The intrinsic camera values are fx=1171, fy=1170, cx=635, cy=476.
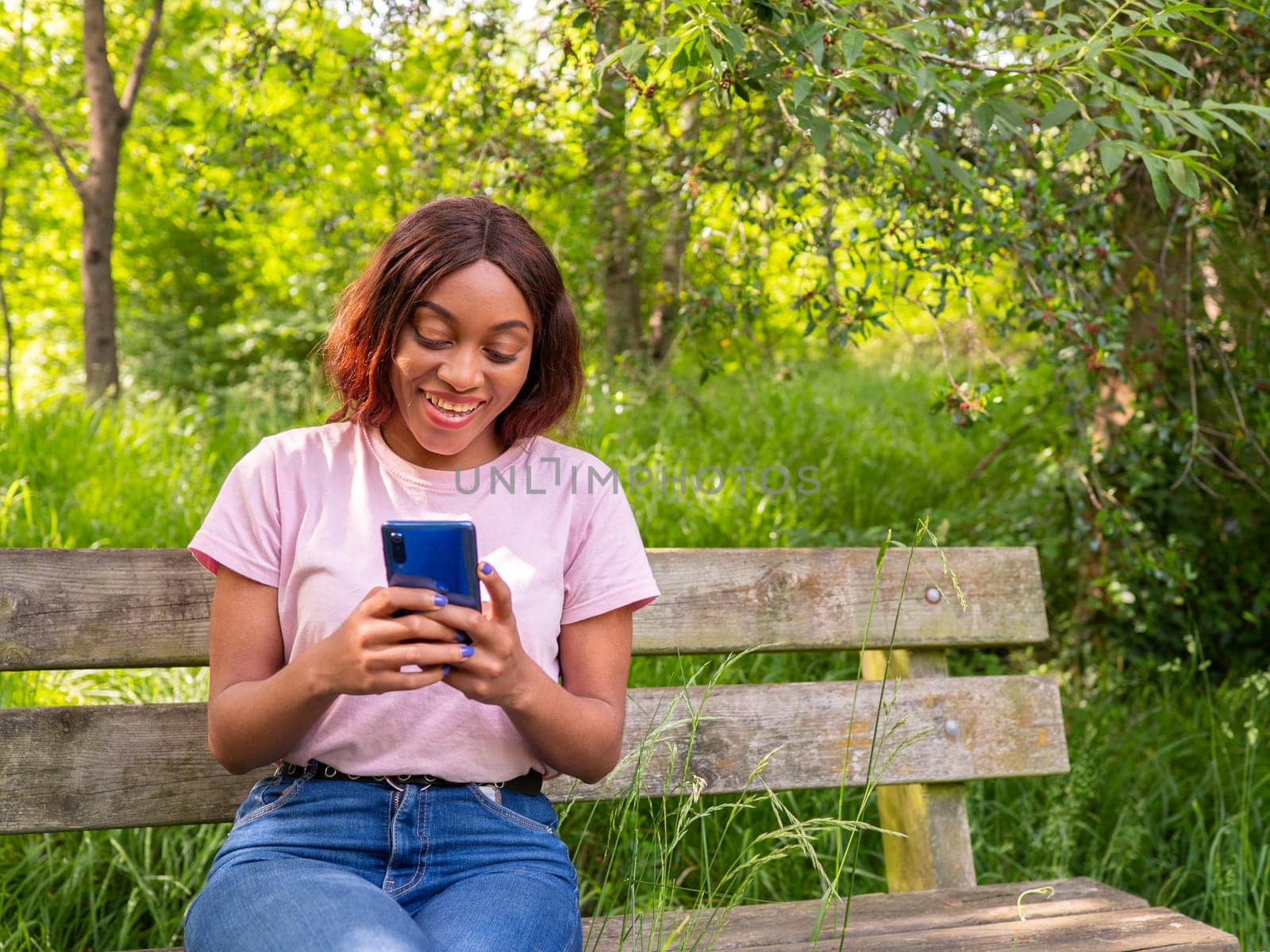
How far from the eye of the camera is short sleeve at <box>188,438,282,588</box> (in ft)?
5.89

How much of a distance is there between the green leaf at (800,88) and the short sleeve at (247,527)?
1.08 metres

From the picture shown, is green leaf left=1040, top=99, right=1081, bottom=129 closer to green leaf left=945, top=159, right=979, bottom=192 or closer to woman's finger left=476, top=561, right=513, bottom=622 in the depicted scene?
green leaf left=945, top=159, right=979, bottom=192

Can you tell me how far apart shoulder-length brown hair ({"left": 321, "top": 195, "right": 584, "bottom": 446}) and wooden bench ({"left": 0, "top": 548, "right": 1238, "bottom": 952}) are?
579 millimetres

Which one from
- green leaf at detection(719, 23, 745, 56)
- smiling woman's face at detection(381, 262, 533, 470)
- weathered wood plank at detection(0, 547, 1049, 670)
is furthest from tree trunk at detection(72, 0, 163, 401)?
green leaf at detection(719, 23, 745, 56)

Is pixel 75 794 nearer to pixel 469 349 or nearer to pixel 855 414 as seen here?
pixel 469 349

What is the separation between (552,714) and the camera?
171cm

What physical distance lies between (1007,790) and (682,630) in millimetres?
1457

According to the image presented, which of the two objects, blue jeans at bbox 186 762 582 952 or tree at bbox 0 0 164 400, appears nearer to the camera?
blue jeans at bbox 186 762 582 952

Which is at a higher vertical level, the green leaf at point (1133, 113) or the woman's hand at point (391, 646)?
the green leaf at point (1133, 113)

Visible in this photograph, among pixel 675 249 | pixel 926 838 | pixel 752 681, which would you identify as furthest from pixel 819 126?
pixel 675 249

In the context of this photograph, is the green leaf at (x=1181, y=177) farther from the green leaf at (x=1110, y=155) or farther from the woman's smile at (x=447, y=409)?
the woman's smile at (x=447, y=409)

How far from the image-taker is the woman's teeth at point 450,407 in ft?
6.16

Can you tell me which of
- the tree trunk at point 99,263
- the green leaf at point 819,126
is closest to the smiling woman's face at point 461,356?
the green leaf at point 819,126

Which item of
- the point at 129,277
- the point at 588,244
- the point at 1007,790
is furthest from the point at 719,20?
the point at 129,277
